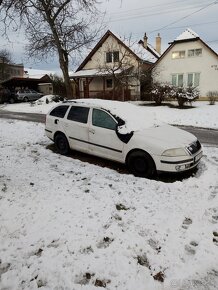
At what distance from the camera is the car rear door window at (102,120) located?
23.9ft

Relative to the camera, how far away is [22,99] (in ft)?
112

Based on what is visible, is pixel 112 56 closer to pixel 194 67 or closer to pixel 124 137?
pixel 194 67

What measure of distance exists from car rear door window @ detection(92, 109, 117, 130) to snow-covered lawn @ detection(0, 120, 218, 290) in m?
1.24

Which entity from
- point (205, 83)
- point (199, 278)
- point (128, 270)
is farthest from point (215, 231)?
point (205, 83)

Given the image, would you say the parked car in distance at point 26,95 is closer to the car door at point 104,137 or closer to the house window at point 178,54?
the house window at point 178,54

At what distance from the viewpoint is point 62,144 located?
873 centimetres

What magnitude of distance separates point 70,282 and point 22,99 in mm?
33174

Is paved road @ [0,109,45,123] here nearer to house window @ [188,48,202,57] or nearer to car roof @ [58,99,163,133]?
car roof @ [58,99,163,133]

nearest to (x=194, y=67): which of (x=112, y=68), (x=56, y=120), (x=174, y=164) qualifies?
(x=112, y=68)

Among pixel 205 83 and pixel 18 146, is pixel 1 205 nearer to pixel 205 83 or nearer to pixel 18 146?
pixel 18 146

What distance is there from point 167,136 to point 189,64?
2315cm

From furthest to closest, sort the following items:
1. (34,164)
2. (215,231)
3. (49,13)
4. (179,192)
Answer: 1. (49,13)
2. (34,164)
3. (179,192)
4. (215,231)

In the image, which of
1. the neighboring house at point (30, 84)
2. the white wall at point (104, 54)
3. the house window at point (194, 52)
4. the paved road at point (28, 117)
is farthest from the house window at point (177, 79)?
the neighboring house at point (30, 84)

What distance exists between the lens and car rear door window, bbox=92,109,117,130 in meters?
7.29
